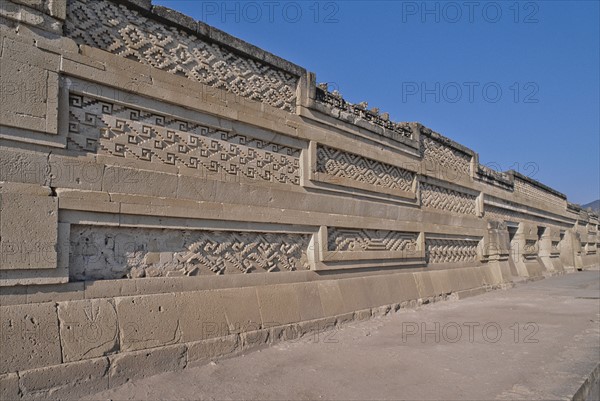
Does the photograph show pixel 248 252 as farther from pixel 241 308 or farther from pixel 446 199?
pixel 446 199

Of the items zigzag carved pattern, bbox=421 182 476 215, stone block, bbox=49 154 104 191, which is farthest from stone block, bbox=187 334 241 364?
zigzag carved pattern, bbox=421 182 476 215

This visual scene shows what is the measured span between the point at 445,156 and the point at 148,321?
8015 millimetres

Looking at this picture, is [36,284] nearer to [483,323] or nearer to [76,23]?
[76,23]

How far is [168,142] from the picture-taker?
14.8 ft

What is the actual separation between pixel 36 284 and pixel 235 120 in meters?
2.70

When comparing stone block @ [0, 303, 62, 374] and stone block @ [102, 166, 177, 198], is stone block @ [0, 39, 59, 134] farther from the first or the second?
stone block @ [0, 303, 62, 374]

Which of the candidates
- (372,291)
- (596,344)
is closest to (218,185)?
(372,291)

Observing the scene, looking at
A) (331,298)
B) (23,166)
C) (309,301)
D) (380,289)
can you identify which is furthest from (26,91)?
(380,289)

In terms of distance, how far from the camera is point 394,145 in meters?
8.07

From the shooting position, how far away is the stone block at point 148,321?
12.6ft

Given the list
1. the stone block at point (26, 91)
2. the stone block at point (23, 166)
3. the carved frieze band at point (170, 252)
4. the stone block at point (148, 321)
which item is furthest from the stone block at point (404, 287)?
the stone block at point (26, 91)

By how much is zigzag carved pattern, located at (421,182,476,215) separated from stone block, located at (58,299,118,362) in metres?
6.70

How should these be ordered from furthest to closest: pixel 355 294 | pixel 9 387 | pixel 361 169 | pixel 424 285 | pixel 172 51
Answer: pixel 424 285 < pixel 361 169 < pixel 355 294 < pixel 172 51 < pixel 9 387

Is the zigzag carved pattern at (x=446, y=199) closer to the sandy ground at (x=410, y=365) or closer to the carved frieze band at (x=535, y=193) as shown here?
the sandy ground at (x=410, y=365)
